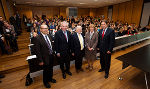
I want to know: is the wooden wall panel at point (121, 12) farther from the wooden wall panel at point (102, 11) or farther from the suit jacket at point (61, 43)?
the suit jacket at point (61, 43)

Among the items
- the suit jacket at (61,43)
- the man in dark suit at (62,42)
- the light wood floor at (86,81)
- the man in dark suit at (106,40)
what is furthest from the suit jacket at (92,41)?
the light wood floor at (86,81)

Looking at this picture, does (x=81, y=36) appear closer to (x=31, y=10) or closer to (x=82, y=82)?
(x=82, y=82)

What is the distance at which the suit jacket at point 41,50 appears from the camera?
1761 millimetres

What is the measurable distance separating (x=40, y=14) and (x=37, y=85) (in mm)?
14238

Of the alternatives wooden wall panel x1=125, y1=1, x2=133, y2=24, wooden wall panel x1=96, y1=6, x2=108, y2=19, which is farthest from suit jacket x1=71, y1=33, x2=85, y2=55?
wooden wall panel x1=96, y1=6, x2=108, y2=19

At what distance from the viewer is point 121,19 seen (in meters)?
11.9

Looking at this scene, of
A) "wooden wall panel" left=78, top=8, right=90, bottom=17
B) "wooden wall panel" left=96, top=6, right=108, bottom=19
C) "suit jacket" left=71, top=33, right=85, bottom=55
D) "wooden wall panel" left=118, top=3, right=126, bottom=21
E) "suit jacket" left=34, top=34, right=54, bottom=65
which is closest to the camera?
"suit jacket" left=34, top=34, right=54, bottom=65

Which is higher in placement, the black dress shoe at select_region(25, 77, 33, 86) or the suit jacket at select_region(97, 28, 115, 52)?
the suit jacket at select_region(97, 28, 115, 52)

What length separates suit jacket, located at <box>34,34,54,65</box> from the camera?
5.78 ft

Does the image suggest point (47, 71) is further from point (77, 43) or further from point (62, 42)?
point (77, 43)

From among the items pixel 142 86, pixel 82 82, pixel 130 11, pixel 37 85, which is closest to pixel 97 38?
pixel 82 82

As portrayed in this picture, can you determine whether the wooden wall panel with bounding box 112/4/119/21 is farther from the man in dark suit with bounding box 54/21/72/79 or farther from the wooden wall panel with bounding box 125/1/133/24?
the man in dark suit with bounding box 54/21/72/79

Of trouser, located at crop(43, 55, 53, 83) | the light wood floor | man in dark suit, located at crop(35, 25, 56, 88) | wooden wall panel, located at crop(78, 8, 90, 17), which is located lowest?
the light wood floor

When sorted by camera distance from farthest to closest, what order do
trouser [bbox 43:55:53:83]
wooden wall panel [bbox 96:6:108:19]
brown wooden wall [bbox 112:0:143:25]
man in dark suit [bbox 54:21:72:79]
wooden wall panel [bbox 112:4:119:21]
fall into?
wooden wall panel [bbox 96:6:108:19], wooden wall panel [bbox 112:4:119:21], brown wooden wall [bbox 112:0:143:25], man in dark suit [bbox 54:21:72:79], trouser [bbox 43:55:53:83]
